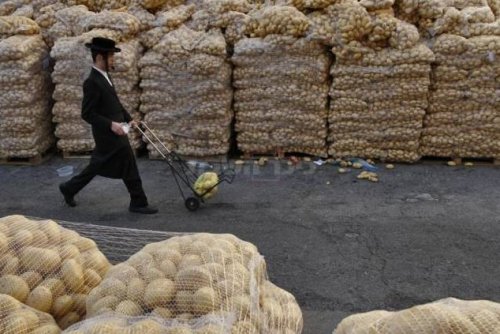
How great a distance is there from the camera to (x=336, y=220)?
5.94m

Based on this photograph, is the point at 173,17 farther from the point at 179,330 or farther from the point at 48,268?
the point at 179,330

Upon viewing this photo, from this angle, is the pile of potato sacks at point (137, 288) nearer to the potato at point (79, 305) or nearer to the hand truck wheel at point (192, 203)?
the potato at point (79, 305)

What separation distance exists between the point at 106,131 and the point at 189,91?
180 cm

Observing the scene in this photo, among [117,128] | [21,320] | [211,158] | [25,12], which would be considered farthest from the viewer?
[25,12]

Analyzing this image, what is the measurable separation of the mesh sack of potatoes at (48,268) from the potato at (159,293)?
49 centimetres

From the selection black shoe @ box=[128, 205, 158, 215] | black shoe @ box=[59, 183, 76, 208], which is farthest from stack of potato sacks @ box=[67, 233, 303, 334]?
black shoe @ box=[59, 183, 76, 208]

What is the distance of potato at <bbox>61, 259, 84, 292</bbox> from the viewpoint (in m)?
2.90

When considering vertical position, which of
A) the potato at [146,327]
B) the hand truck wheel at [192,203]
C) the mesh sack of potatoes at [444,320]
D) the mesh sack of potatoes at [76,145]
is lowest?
the hand truck wheel at [192,203]

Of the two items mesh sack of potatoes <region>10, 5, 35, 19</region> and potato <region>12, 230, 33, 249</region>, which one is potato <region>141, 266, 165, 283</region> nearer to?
potato <region>12, 230, 33, 249</region>

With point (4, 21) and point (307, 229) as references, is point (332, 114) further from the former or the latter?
point (4, 21)

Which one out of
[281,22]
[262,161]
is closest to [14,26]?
[281,22]

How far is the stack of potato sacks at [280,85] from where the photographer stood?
7.19 meters

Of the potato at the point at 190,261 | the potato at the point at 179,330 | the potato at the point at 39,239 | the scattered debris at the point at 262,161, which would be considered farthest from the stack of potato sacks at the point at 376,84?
the potato at the point at 179,330

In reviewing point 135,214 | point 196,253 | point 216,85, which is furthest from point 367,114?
point 196,253
